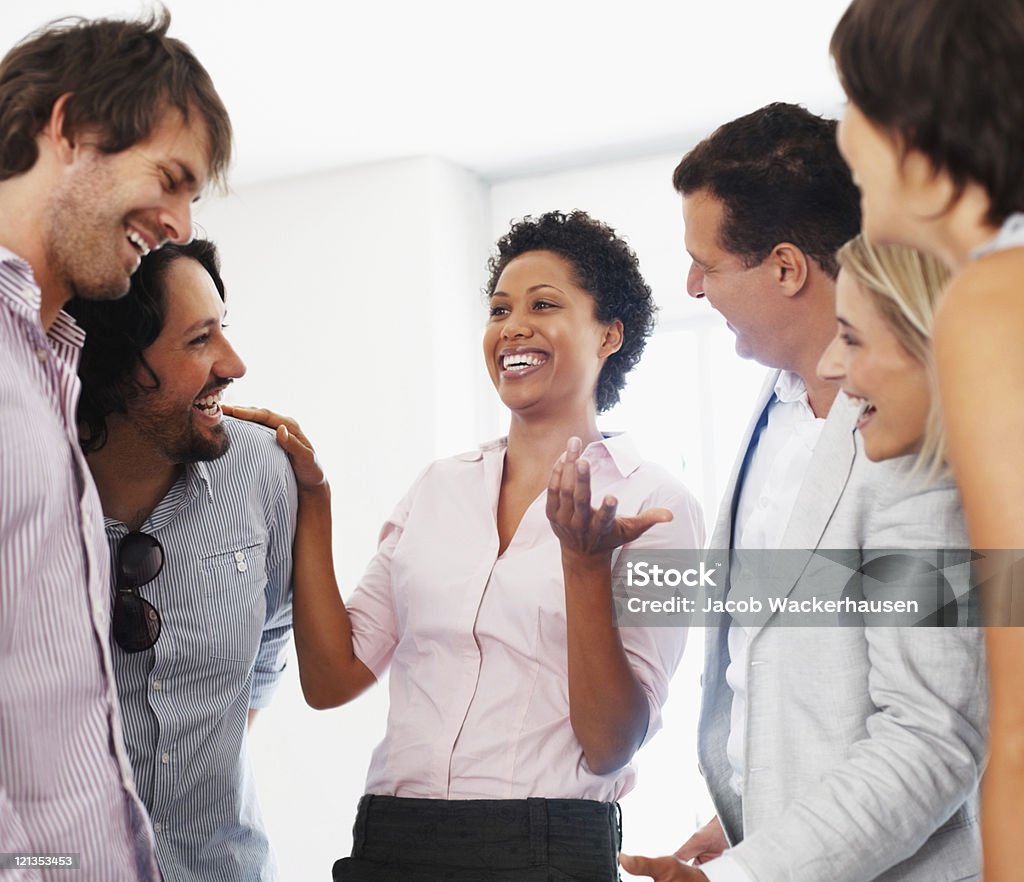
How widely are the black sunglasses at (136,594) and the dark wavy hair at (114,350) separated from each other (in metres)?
0.18

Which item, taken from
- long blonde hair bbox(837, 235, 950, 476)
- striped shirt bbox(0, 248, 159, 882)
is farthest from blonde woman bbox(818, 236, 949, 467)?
striped shirt bbox(0, 248, 159, 882)

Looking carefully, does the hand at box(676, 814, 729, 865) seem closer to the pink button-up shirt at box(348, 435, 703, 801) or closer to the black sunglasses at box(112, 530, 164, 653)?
the pink button-up shirt at box(348, 435, 703, 801)

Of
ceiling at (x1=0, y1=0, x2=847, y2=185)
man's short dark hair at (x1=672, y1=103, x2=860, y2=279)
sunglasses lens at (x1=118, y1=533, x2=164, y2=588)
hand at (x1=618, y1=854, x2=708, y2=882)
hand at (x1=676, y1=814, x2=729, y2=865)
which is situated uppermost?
ceiling at (x1=0, y1=0, x2=847, y2=185)

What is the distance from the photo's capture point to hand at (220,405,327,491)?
1.93 meters

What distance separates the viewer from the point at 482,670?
183cm

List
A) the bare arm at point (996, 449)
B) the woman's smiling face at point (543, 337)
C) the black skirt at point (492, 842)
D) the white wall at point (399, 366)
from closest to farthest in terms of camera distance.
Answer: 1. the bare arm at point (996, 449)
2. the black skirt at point (492, 842)
3. the woman's smiling face at point (543, 337)
4. the white wall at point (399, 366)

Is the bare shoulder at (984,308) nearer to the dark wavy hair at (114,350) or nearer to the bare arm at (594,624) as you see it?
the bare arm at (594,624)

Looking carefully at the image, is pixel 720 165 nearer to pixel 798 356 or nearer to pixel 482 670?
pixel 798 356

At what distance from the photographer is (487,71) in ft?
15.7

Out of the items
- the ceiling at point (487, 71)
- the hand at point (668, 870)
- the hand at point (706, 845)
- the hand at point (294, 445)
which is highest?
A: the ceiling at point (487, 71)

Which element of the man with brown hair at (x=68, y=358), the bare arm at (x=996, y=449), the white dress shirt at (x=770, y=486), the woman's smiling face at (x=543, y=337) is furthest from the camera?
the woman's smiling face at (x=543, y=337)

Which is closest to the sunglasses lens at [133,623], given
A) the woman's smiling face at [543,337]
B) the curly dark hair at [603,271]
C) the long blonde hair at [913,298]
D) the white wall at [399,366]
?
the woman's smiling face at [543,337]

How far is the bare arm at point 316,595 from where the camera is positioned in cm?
194

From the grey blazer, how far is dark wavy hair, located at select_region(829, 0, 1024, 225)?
398mm
